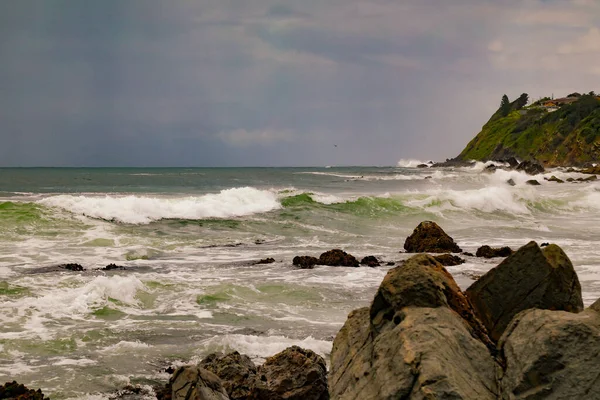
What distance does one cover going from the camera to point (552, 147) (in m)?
119

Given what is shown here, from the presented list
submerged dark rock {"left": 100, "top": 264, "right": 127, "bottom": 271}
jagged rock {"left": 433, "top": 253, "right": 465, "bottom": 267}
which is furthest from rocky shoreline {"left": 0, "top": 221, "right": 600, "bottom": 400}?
jagged rock {"left": 433, "top": 253, "right": 465, "bottom": 267}

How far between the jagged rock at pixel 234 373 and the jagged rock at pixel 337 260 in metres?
9.74

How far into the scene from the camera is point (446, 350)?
5.68m

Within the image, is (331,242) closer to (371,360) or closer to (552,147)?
(371,360)

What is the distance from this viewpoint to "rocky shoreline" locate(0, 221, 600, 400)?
5.43 meters

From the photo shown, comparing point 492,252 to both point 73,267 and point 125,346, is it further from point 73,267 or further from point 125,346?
point 125,346

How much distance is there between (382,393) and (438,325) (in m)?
0.96

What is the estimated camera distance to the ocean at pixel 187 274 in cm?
976

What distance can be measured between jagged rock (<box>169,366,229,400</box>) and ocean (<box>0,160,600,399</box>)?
1944mm

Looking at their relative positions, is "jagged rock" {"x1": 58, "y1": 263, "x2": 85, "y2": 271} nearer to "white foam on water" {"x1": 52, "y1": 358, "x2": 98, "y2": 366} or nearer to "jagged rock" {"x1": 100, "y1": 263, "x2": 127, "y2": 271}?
"jagged rock" {"x1": 100, "y1": 263, "x2": 127, "y2": 271}

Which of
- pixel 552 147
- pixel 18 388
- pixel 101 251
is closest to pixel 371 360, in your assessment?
pixel 18 388

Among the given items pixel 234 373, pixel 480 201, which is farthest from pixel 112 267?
pixel 480 201

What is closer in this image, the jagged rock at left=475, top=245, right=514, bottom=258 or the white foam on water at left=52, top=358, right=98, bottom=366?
the white foam on water at left=52, top=358, right=98, bottom=366

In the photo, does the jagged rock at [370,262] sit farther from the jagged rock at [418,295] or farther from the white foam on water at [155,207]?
the white foam on water at [155,207]
